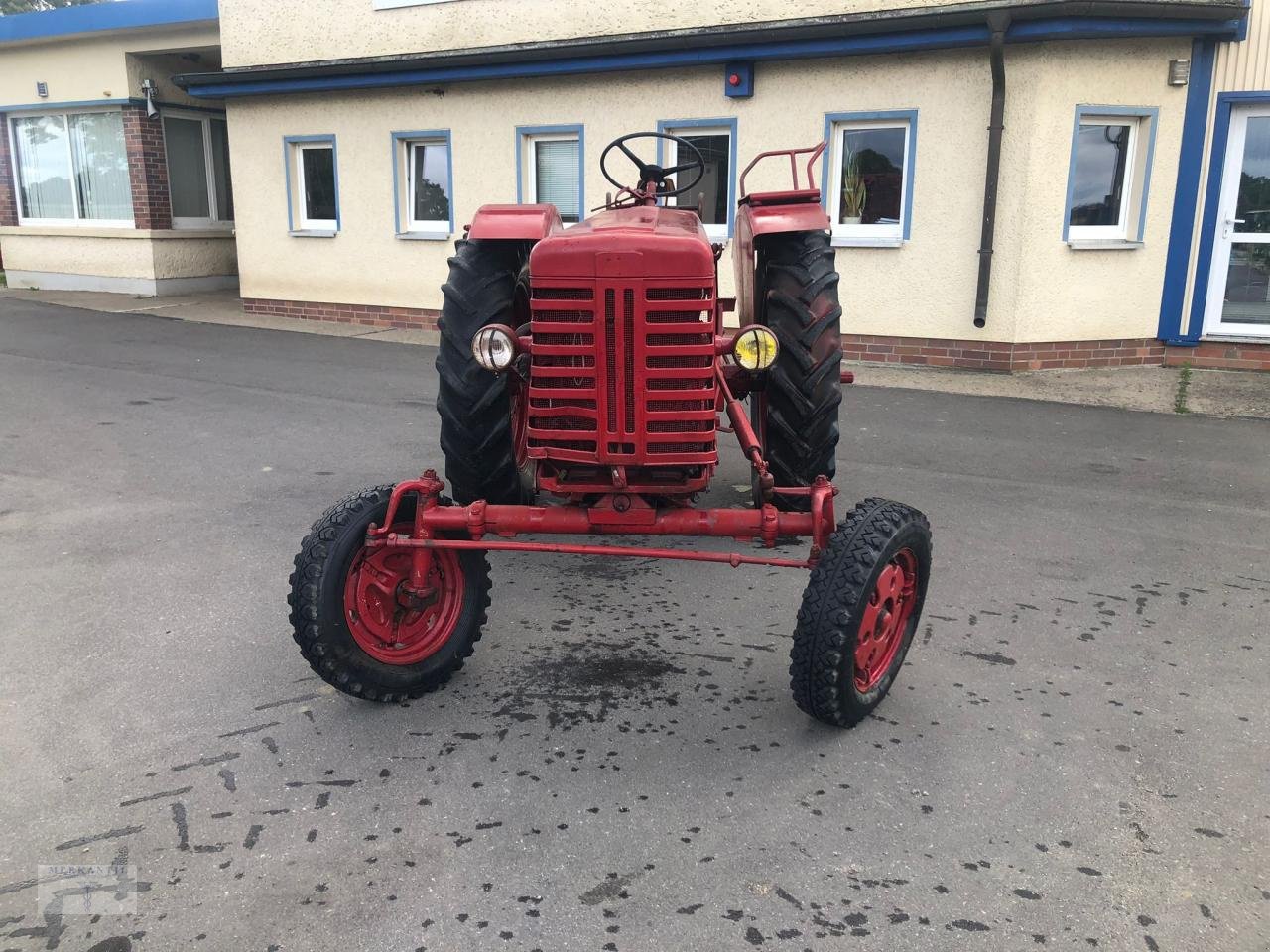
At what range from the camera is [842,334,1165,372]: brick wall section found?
9492 millimetres

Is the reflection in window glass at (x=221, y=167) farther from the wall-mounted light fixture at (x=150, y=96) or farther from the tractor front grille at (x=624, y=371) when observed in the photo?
the tractor front grille at (x=624, y=371)

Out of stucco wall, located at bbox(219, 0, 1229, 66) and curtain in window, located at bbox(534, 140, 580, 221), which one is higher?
stucco wall, located at bbox(219, 0, 1229, 66)

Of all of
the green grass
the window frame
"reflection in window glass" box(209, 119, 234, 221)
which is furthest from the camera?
"reflection in window glass" box(209, 119, 234, 221)

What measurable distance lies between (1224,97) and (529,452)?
346 inches

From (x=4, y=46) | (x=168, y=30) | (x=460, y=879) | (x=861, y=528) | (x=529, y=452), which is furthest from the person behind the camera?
(x=4, y=46)

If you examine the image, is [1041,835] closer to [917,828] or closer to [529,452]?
[917,828]

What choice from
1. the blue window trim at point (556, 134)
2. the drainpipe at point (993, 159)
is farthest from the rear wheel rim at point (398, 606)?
the blue window trim at point (556, 134)

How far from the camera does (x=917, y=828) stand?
2.65 m

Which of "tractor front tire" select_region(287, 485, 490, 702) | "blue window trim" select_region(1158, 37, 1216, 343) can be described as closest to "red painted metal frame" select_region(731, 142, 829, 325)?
"tractor front tire" select_region(287, 485, 490, 702)

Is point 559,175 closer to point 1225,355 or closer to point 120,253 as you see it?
point 1225,355

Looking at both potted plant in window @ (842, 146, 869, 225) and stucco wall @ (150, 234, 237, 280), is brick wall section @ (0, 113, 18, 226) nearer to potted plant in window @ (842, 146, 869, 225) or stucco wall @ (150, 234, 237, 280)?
stucco wall @ (150, 234, 237, 280)

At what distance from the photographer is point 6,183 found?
16141 mm

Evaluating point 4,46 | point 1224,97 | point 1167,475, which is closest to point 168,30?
point 4,46

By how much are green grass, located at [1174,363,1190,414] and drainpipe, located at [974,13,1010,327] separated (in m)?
1.79
